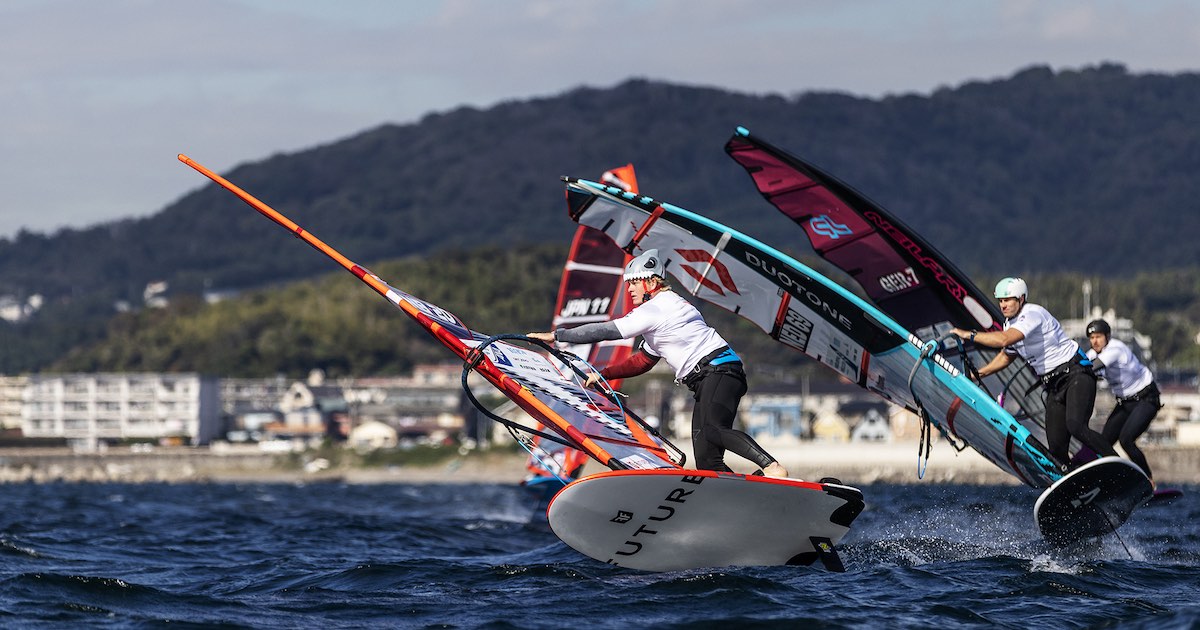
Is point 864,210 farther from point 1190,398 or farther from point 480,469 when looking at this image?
point 1190,398

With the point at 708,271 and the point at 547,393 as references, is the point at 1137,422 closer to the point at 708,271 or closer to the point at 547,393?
the point at 708,271

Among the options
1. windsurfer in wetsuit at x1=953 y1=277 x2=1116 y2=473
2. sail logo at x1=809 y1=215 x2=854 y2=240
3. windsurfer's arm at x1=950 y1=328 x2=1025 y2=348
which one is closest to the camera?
windsurfer's arm at x1=950 y1=328 x2=1025 y2=348

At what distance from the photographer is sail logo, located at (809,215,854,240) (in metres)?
14.9

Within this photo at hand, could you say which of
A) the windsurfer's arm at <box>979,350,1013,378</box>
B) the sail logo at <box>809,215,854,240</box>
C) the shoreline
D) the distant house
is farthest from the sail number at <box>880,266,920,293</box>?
the distant house

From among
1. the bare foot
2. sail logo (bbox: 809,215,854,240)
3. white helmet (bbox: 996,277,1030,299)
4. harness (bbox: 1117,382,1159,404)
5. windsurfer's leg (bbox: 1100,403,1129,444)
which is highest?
sail logo (bbox: 809,215,854,240)

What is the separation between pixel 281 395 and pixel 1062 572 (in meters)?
122

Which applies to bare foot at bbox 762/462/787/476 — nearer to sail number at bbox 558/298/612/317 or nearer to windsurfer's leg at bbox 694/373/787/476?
windsurfer's leg at bbox 694/373/787/476

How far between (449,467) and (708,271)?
7642 centimetres

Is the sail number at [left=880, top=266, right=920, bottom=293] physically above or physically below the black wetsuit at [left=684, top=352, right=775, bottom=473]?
above

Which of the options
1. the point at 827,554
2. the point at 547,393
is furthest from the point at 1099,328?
the point at 547,393

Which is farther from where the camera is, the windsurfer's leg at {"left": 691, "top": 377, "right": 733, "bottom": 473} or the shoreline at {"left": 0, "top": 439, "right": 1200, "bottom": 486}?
the shoreline at {"left": 0, "top": 439, "right": 1200, "bottom": 486}

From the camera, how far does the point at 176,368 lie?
157125 mm

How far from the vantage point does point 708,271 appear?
14250 mm

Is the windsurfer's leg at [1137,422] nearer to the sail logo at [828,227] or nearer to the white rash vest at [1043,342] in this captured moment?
the white rash vest at [1043,342]
